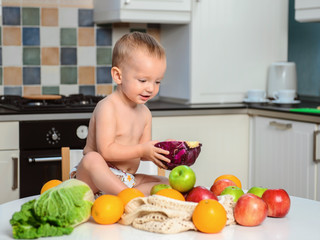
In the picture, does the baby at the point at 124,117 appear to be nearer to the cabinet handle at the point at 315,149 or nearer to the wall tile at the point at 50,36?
the cabinet handle at the point at 315,149

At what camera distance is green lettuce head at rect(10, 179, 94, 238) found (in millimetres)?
1124

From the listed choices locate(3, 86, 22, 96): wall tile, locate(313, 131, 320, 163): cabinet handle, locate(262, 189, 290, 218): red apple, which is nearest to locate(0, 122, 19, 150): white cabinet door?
locate(3, 86, 22, 96): wall tile

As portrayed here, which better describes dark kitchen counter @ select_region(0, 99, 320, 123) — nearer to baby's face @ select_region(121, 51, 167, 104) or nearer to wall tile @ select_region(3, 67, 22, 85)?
wall tile @ select_region(3, 67, 22, 85)

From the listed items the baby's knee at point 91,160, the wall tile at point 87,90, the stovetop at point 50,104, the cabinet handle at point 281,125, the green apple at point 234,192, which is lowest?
the green apple at point 234,192

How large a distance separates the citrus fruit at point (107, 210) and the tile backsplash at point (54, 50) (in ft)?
7.51

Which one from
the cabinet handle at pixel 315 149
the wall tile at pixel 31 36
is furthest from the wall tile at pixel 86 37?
the cabinet handle at pixel 315 149

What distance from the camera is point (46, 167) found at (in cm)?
279

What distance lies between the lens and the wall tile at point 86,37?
3.47 m

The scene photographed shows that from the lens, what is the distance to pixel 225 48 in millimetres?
3346

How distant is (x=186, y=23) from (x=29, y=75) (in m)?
0.98

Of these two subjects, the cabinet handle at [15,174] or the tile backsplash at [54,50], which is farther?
Answer: the tile backsplash at [54,50]

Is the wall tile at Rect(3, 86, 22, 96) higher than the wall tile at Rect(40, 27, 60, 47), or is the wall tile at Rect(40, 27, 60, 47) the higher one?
the wall tile at Rect(40, 27, 60, 47)

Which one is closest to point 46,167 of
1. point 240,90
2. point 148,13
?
point 148,13

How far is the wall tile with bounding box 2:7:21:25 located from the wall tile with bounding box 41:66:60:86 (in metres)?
0.31
